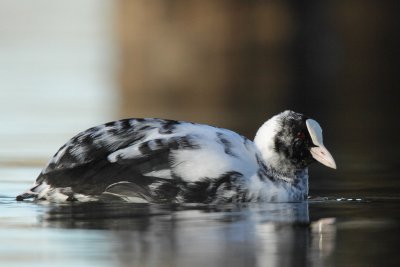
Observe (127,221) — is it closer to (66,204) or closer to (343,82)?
(66,204)

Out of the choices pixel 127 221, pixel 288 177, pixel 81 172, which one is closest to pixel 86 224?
pixel 127 221

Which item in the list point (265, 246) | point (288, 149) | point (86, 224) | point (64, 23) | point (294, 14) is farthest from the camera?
point (64, 23)

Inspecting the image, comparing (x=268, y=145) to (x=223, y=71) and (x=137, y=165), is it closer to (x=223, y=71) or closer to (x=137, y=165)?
(x=137, y=165)

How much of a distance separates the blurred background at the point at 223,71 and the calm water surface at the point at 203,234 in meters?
6.52

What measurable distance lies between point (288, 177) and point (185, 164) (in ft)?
3.40

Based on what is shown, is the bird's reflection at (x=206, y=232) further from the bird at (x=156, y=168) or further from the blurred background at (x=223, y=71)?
the blurred background at (x=223, y=71)

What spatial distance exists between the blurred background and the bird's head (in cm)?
562

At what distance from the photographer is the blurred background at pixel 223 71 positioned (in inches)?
902

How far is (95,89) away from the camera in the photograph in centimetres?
3041

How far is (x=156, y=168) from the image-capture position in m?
12.8

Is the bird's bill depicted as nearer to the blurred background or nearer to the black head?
the black head

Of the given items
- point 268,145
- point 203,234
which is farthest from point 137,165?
point 203,234

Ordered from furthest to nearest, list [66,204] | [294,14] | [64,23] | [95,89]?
[64,23]
[294,14]
[95,89]
[66,204]

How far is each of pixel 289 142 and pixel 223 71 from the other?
2101 centimetres
